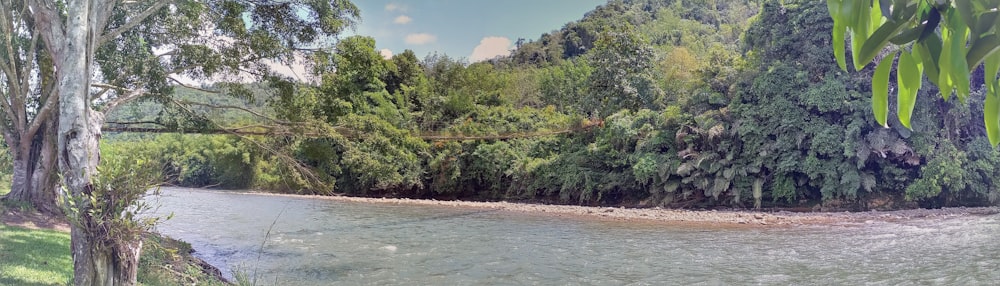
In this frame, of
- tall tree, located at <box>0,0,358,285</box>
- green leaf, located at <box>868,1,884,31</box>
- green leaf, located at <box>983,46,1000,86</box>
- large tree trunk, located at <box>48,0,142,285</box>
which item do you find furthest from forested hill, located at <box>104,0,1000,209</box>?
green leaf, located at <box>983,46,1000,86</box>

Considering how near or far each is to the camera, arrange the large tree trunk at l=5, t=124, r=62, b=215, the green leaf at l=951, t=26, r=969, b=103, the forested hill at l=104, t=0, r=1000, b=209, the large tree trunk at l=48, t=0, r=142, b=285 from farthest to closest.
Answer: the forested hill at l=104, t=0, r=1000, b=209, the large tree trunk at l=5, t=124, r=62, b=215, the large tree trunk at l=48, t=0, r=142, b=285, the green leaf at l=951, t=26, r=969, b=103

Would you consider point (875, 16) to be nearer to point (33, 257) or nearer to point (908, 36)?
point (908, 36)

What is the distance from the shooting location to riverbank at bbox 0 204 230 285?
16.0 ft

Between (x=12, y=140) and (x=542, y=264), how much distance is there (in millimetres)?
8268

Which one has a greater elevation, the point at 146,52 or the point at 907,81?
the point at 146,52

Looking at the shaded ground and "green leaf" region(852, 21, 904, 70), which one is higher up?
"green leaf" region(852, 21, 904, 70)

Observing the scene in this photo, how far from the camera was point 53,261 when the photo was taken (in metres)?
5.75

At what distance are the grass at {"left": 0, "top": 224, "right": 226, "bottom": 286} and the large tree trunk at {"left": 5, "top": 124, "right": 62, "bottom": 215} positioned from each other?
1.82 meters

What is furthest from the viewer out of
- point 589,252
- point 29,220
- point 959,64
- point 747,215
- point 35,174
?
point 747,215

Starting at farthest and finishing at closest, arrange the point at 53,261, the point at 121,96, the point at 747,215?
the point at 747,215
the point at 121,96
the point at 53,261

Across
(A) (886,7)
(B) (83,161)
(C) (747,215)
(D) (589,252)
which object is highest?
(A) (886,7)

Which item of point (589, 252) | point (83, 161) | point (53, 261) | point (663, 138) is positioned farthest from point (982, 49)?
point (663, 138)

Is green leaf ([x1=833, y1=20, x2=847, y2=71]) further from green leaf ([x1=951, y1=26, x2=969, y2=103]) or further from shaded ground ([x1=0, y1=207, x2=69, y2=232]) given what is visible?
shaded ground ([x1=0, y1=207, x2=69, y2=232])

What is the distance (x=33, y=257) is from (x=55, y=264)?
0.95ft
